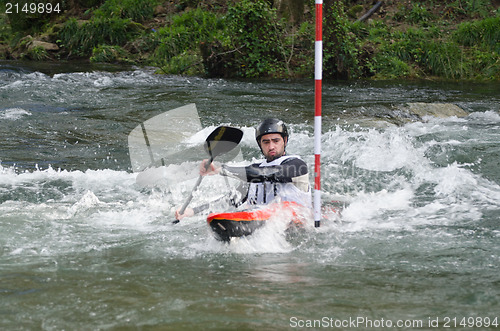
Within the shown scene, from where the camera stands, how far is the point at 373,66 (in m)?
15.4

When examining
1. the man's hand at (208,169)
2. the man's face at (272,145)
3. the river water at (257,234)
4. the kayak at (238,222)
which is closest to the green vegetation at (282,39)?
the river water at (257,234)

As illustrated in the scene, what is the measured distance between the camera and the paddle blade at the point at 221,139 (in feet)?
15.8

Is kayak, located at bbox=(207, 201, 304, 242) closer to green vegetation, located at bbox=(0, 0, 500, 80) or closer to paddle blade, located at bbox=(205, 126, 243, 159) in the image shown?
paddle blade, located at bbox=(205, 126, 243, 159)

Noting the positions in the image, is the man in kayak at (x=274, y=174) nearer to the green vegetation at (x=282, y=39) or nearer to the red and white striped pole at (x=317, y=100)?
the red and white striped pole at (x=317, y=100)

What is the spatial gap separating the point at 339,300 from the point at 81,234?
249cm

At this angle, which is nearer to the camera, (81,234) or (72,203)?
(81,234)

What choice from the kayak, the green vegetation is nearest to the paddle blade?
the kayak

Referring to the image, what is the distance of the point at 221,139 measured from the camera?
4.90 metres

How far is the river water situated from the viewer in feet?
10.7

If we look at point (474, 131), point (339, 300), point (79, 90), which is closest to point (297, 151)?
point (474, 131)

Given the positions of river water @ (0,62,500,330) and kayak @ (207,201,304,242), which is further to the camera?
kayak @ (207,201,304,242)

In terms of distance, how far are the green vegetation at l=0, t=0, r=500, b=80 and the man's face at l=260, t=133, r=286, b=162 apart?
32.2 ft

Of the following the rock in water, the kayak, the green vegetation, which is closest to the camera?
the kayak

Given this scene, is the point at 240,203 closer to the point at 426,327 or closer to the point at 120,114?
the point at 426,327
